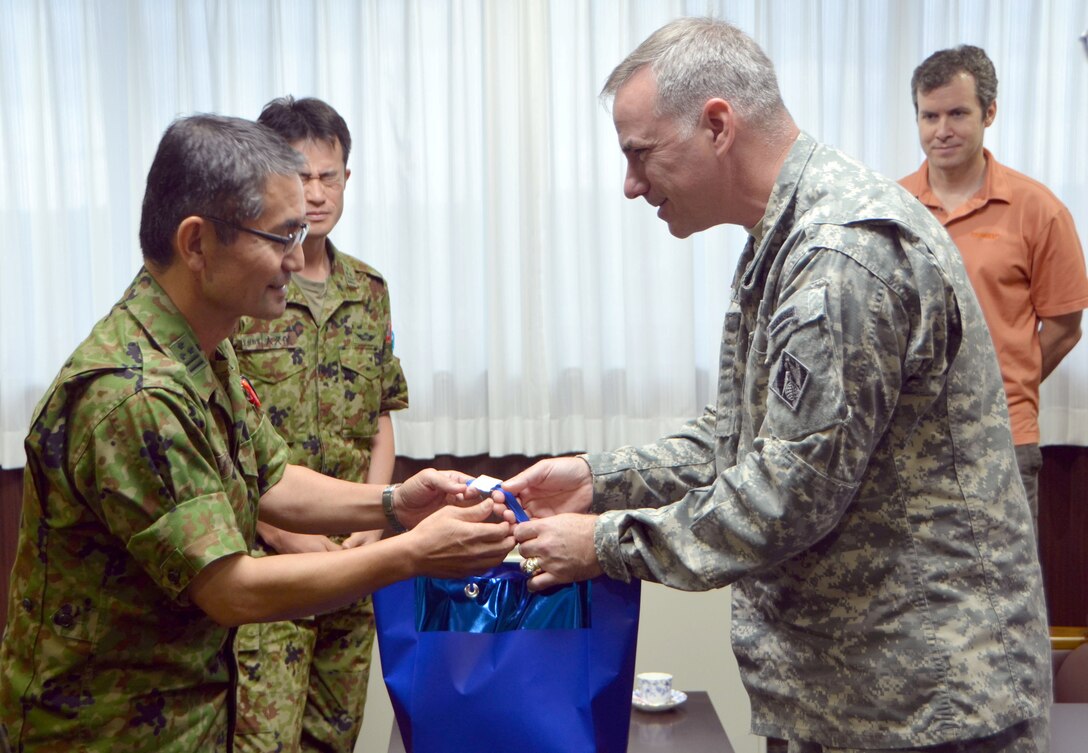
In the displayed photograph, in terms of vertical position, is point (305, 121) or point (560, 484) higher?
point (305, 121)


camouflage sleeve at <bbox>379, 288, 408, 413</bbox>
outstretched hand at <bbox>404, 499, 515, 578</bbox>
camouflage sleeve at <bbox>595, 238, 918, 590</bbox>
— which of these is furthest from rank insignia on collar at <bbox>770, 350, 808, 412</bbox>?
camouflage sleeve at <bbox>379, 288, 408, 413</bbox>

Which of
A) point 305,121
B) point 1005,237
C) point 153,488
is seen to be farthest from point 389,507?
point 1005,237

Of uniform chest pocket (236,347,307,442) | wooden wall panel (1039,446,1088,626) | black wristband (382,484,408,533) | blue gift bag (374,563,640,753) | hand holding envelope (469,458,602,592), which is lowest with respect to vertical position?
wooden wall panel (1039,446,1088,626)

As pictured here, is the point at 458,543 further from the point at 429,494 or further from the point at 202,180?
the point at 202,180

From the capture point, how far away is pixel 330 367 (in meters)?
2.79

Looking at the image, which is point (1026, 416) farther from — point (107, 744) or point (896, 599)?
point (107, 744)

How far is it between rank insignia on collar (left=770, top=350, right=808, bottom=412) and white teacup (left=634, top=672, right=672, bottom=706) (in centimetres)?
136

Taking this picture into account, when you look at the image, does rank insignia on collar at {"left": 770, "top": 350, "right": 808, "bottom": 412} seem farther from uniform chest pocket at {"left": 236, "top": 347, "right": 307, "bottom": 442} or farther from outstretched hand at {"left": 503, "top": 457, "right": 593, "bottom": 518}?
uniform chest pocket at {"left": 236, "top": 347, "right": 307, "bottom": 442}

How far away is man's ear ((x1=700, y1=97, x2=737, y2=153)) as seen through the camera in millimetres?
1719

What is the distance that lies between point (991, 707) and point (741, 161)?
83cm

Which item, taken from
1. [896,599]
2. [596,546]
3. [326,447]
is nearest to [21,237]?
[326,447]

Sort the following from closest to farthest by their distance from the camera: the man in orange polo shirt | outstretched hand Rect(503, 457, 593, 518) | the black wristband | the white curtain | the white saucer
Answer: outstretched hand Rect(503, 457, 593, 518)
the black wristband
the white saucer
the man in orange polo shirt
the white curtain

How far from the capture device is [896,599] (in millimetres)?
1568

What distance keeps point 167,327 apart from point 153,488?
0.25 m
